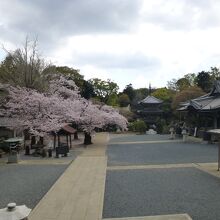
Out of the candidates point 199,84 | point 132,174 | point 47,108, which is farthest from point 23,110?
point 199,84

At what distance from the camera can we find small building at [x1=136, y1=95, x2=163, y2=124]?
63938 millimetres

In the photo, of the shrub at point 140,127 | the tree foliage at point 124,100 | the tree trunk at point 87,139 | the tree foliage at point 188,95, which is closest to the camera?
the tree trunk at point 87,139

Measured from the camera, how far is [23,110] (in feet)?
93.3

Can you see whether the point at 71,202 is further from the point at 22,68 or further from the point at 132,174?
the point at 22,68

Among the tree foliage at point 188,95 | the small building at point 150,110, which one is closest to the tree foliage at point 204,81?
the small building at point 150,110

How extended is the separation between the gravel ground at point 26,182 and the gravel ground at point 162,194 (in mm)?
2343

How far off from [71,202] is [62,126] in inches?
686

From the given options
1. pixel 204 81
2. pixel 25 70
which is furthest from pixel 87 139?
pixel 204 81

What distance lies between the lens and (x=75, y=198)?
11.4 m

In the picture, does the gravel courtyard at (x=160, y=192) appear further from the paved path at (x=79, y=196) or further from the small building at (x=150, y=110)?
the small building at (x=150, y=110)

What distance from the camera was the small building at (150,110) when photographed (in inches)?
2517

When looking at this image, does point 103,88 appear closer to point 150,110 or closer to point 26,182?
point 150,110

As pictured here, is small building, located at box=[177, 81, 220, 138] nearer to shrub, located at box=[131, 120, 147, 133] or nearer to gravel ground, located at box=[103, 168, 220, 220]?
shrub, located at box=[131, 120, 147, 133]

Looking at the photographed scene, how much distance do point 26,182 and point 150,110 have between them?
169 ft
